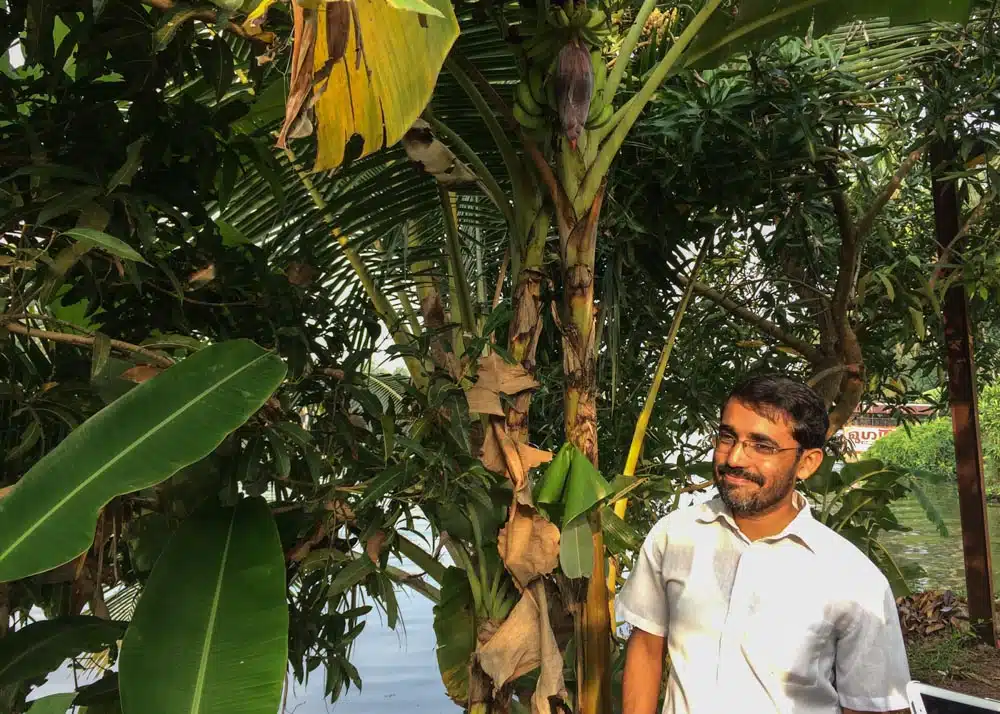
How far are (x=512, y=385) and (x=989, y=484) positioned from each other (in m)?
5.59

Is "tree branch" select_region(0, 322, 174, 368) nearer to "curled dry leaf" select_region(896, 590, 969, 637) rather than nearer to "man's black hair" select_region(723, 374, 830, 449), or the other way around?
"man's black hair" select_region(723, 374, 830, 449)

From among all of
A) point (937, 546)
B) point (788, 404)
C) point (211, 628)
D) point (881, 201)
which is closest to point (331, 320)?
point (211, 628)

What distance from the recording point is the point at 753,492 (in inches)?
48.3

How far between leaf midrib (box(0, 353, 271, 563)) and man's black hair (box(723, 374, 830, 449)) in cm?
70

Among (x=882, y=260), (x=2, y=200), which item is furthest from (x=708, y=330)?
(x=2, y=200)

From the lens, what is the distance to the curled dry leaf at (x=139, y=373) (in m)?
1.14

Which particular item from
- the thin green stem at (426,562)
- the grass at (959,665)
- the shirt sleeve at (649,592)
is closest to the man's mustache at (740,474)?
the shirt sleeve at (649,592)

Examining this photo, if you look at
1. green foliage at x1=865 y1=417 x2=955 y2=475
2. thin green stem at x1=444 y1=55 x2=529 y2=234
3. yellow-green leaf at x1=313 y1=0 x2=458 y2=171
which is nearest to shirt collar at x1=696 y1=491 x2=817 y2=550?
thin green stem at x1=444 y1=55 x2=529 y2=234

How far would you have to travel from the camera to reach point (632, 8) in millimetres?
2613

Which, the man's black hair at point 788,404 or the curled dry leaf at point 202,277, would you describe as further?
the curled dry leaf at point 202,277

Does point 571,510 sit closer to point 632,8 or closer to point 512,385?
point 512,385

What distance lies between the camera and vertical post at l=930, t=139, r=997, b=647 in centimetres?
284

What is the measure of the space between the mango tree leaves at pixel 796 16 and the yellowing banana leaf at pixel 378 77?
0.92m

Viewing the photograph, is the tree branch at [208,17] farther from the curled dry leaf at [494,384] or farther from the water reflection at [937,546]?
the water reflection at [937,546]
